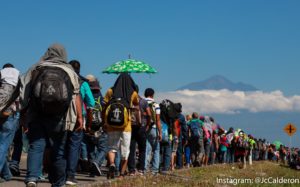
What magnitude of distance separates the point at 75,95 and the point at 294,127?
4669cm

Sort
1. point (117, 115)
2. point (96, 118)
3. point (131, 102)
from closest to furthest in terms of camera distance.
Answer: point (117, 115), point (131, 102), point (96, 118)

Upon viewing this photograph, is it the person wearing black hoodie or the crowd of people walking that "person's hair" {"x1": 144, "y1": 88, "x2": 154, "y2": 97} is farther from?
the person wearing black hoodie

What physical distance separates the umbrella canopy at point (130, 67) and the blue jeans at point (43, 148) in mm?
13007

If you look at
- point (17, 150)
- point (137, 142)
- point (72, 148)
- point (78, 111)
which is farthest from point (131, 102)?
point (78, 111)

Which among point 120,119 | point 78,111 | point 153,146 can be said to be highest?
point 120,119

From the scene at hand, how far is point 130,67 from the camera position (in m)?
21.2

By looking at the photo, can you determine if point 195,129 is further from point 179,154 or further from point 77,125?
point 77,125

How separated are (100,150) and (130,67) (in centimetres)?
746

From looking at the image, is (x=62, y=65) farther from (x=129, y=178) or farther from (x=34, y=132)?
(x=129, y=178)

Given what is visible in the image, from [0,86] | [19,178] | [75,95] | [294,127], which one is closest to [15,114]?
[0,86]

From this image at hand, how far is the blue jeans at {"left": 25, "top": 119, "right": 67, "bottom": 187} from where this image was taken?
26.1 feet

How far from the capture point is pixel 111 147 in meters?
11.7

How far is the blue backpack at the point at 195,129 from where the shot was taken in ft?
69.7

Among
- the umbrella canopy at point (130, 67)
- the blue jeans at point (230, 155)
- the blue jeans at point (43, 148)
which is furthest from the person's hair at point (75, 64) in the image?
the blue jeans at point (230, 155)
